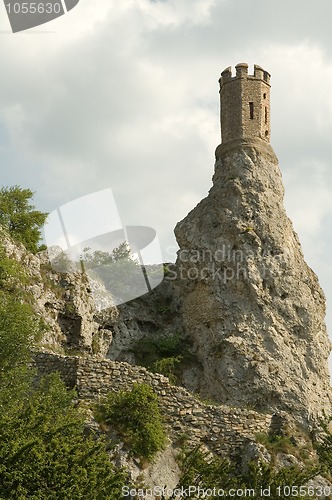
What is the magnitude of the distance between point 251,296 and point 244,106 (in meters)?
11.3

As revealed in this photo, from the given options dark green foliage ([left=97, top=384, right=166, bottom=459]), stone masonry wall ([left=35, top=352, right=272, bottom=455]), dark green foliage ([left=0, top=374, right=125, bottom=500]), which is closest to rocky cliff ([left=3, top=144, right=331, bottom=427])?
stone masonry wall ([left=35, top=352, right=272, bottom=455])

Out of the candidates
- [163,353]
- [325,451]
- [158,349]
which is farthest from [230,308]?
[325,451]

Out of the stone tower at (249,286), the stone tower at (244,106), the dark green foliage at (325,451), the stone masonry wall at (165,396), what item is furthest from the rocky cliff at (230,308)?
the stone masonry wall at (165,396)

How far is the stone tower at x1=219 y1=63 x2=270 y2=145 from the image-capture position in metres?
39.2

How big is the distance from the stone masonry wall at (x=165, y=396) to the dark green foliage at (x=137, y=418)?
2.49 feet

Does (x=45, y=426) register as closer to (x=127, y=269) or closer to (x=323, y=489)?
(x=323, y=489)

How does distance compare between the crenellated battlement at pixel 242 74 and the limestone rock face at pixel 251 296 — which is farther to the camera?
the crenellated battlement at pixel 242 74

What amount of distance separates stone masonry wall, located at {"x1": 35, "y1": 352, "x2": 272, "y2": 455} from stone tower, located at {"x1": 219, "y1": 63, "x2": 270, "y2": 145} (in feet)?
59.6

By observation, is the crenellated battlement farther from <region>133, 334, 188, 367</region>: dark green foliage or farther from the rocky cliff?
<region>133, 334, 188, 367</region>: dark green foliage

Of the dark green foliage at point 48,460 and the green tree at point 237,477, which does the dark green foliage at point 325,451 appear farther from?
the dark green foliage at point 48,460

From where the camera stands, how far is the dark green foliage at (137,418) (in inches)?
888

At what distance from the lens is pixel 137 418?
2300 centimetres

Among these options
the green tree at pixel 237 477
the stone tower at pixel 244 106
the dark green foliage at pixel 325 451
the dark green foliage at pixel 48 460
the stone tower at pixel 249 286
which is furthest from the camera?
the stone tower at pixel 244 106

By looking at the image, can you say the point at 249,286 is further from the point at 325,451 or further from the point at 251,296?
the point at 325,451
